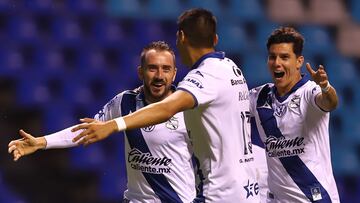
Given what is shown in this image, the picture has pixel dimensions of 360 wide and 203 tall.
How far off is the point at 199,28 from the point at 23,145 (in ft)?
4.20

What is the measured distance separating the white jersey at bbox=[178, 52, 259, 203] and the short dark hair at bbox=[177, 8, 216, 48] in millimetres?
80

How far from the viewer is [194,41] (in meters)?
4.04

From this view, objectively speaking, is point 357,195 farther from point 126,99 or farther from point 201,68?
point 201,68

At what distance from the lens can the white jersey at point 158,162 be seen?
16.5ft

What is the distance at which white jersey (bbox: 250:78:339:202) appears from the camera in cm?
479

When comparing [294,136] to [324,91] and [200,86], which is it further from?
[200,86]

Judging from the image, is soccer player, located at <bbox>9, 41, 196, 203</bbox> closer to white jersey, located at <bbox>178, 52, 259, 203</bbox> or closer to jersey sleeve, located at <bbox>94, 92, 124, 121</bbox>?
jersey sleeve, located at <bbox>94, 92, 124, 121</bbox>

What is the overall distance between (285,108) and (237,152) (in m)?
0.96

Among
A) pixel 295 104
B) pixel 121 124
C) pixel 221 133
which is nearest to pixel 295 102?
pixel 295 104

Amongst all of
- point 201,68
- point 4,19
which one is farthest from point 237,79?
point 4,19

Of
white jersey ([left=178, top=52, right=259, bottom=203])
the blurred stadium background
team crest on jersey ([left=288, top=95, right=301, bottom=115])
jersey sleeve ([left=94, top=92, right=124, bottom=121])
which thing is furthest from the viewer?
the blurred stadium background

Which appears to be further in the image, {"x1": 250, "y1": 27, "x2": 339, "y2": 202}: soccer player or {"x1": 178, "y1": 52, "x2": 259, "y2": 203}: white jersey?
{"x1": 250, "y1": 27, "x2": 339, "y2": 202}: soccer player

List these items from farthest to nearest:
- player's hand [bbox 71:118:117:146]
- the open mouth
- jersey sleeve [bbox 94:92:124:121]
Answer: jersey sleeve [bbox 94:92:124:121] < the open mouth < player's hand [bbox 71:118:117:146]

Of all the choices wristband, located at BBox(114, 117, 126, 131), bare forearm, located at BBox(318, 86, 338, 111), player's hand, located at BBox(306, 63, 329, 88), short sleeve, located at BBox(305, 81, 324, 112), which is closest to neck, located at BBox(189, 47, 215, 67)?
wristband, located at BBox(114, 117, 126, 131)
